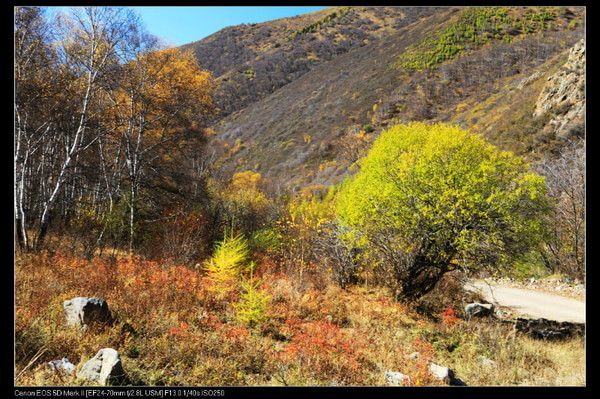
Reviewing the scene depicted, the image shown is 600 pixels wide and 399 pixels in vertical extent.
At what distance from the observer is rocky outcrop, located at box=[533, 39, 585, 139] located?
2530 centimetres

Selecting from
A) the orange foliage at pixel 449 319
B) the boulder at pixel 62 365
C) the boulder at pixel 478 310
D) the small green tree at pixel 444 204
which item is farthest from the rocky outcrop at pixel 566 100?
the boulder at pixel 62 365

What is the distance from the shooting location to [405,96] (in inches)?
2341

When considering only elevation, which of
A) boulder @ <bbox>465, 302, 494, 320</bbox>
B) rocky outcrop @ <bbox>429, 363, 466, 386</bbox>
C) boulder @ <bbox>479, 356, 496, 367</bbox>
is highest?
rocky outcrop @ <bbox>429, 363, 466, 386</bbox>

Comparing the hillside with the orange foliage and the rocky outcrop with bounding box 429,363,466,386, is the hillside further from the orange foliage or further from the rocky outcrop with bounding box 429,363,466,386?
the rocky outcrop with bounding box 429,363,466,386

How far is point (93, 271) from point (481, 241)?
942 centimetres

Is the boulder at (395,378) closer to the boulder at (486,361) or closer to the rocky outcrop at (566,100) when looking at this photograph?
the boulder at (486,361)

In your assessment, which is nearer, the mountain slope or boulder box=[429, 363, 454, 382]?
boulder box=[429, 363, 454, 382]

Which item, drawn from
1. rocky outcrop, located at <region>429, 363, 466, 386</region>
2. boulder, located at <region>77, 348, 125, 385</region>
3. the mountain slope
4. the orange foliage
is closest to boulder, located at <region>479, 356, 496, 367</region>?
rocky outcrop, located at <region>429, 363, 466, 386</region>

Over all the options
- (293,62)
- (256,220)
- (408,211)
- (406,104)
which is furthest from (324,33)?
(408,211)

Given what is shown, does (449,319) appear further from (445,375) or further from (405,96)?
(405,96)

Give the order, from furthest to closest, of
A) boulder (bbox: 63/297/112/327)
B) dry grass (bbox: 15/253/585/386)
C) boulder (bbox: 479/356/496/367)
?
boulder (bbox: 479/356/496/367) < boulder (bbox: 63/297/112/327) < dry grass (bbox: 15/253/585/386)

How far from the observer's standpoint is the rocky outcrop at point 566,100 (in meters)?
25.3


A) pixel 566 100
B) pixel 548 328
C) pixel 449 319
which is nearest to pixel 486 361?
pixel 449 319

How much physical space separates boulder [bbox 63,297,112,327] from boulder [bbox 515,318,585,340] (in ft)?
34.4
